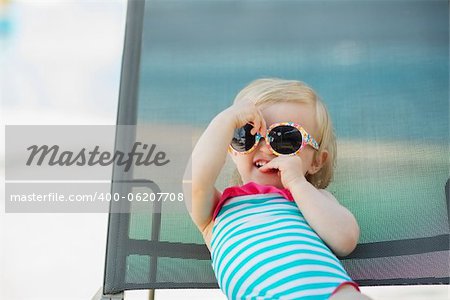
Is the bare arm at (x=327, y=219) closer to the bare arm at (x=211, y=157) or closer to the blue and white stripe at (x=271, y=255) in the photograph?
the blue and white stripe at (x=271, y=255)

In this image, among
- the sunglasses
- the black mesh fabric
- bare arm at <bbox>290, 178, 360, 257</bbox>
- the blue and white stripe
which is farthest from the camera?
the black mesh fabric

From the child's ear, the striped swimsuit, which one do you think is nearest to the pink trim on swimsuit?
the striped swimsuit

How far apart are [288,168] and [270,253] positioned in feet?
0.66

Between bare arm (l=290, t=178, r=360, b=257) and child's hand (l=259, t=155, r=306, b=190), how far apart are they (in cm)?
2

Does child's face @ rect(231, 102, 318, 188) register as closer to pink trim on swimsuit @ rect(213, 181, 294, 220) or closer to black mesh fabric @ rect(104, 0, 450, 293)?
pink trim on swimsuit @ rect(213, 181, 294, 220)

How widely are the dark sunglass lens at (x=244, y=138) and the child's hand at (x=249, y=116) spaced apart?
0.01m

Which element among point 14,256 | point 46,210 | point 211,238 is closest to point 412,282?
point 211,238

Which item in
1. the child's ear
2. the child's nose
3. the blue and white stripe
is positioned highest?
the child's nose

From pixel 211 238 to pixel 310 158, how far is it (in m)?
0.26

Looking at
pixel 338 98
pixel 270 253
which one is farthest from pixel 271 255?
pixel 338 98

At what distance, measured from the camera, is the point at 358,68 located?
1.56 metres

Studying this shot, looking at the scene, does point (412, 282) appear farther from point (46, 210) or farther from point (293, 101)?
point (46, 210)

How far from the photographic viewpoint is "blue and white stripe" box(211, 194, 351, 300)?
939 millimetres

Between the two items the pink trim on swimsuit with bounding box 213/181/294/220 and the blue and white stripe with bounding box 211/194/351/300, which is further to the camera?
the pink trim on swimsuit with bounding box 213/181/294/220
